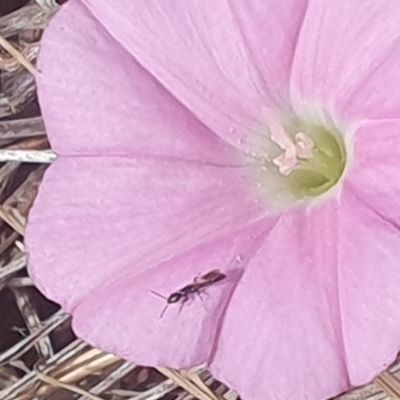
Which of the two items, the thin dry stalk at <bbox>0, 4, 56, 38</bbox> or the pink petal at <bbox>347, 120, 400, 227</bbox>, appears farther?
the thin dry stalk at <bbox>0, 4, 56, 38</bbox>

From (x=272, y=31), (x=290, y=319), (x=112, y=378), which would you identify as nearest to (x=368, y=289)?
(x=290, y=319)

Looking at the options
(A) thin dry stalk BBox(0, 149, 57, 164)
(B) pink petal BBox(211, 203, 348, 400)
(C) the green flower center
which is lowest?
(B) pink petal BBox(211, 203, 348, 400)

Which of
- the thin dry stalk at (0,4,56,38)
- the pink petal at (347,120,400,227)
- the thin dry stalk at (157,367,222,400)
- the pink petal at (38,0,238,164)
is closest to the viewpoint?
the pink petal at (347,120,400,227)

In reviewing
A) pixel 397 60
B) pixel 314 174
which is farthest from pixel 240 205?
pixel 397 60

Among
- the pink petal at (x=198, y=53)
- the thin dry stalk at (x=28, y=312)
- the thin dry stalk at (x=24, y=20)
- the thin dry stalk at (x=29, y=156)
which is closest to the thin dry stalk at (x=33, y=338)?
the thin dry stalk at (x=28, y=312)

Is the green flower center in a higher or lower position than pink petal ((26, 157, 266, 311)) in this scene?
higher

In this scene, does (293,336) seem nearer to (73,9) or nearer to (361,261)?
(361,261)

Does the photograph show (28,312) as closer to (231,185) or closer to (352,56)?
(231,185)

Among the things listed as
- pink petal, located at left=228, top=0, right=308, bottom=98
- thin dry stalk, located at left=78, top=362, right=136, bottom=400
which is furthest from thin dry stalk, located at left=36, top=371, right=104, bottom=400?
pink petal, located at left=228, top=0, right=308, bottom=98

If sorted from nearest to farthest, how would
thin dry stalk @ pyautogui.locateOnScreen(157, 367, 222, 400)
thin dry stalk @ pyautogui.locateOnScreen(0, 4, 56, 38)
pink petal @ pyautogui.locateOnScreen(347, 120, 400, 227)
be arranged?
pink petal @ pyautogui.locateOnScreen(347, 120, 400, 227), thin dry stalk @ pyautogui.locateOnScreen(157, 367, 222, 400), thin dry stalk @ pyautogui.locateOnScreen(0, 4, 56, 38)

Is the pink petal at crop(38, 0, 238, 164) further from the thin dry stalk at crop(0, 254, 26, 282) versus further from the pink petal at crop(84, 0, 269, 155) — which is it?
the thin dry stalk at crop(0, 254, 26, 282)
